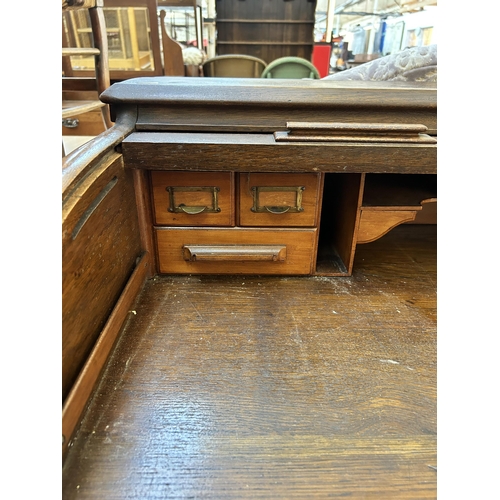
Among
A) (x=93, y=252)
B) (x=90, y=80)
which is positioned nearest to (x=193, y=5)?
(x=90, y=80)

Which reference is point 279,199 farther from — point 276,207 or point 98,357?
point 98,357

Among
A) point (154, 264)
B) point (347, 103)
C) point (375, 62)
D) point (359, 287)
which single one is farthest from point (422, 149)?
point (154, 264)

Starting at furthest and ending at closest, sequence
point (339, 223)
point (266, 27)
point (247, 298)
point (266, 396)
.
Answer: point (266, 27)
point (339, 223)
point (247, 298)
point (266, 396)

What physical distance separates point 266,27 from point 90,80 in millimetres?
3182

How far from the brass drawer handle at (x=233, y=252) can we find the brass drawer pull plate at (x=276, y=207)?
Answer: 0.09 metres

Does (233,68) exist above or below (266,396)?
above

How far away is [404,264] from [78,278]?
80cm

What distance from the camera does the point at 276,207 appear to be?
0.83m

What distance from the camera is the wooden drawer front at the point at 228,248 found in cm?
86

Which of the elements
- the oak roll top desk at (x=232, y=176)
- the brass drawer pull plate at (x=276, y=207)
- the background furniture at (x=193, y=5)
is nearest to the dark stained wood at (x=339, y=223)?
the oak roll top desk at (x=232, y=176)

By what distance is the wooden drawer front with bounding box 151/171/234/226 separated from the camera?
0.80 meters

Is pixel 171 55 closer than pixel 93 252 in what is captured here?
No

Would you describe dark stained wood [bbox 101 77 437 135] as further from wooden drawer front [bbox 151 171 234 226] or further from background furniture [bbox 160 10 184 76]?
background furniture [bbox 160 10 184 76]

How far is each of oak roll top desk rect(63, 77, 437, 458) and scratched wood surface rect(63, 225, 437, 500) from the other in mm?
63
